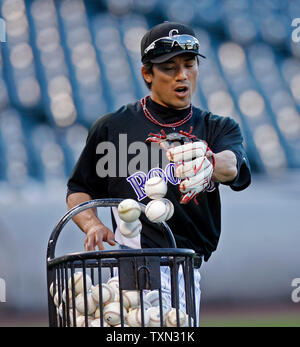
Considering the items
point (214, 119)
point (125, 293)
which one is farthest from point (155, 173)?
point (125, 293)

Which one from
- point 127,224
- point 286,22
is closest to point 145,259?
point 127,224

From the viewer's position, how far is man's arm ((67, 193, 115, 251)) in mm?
2242

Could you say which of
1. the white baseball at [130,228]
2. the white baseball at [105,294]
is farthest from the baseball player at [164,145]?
the white baseball at [105,294]

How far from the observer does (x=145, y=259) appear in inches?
70.5

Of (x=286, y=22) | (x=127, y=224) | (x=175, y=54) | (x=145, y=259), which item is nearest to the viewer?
(x=145, y=259)

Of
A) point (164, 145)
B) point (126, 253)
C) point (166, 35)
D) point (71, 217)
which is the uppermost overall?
point (166, 35)

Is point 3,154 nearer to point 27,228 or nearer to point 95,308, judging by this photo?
point 27,228

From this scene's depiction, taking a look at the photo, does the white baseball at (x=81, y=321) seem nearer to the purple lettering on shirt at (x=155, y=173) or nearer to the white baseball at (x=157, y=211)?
the white baseball at (x=157, y=211)

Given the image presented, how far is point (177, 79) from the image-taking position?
8.58ft

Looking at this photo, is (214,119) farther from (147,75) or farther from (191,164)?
(191,164)

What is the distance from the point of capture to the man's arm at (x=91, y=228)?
224 centimetres

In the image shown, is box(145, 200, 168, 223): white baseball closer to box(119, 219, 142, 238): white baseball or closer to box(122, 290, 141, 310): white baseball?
box(119, 219, 142, 238): white baseball

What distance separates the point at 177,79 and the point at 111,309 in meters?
1.07

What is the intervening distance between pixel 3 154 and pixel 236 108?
1.34 metres
